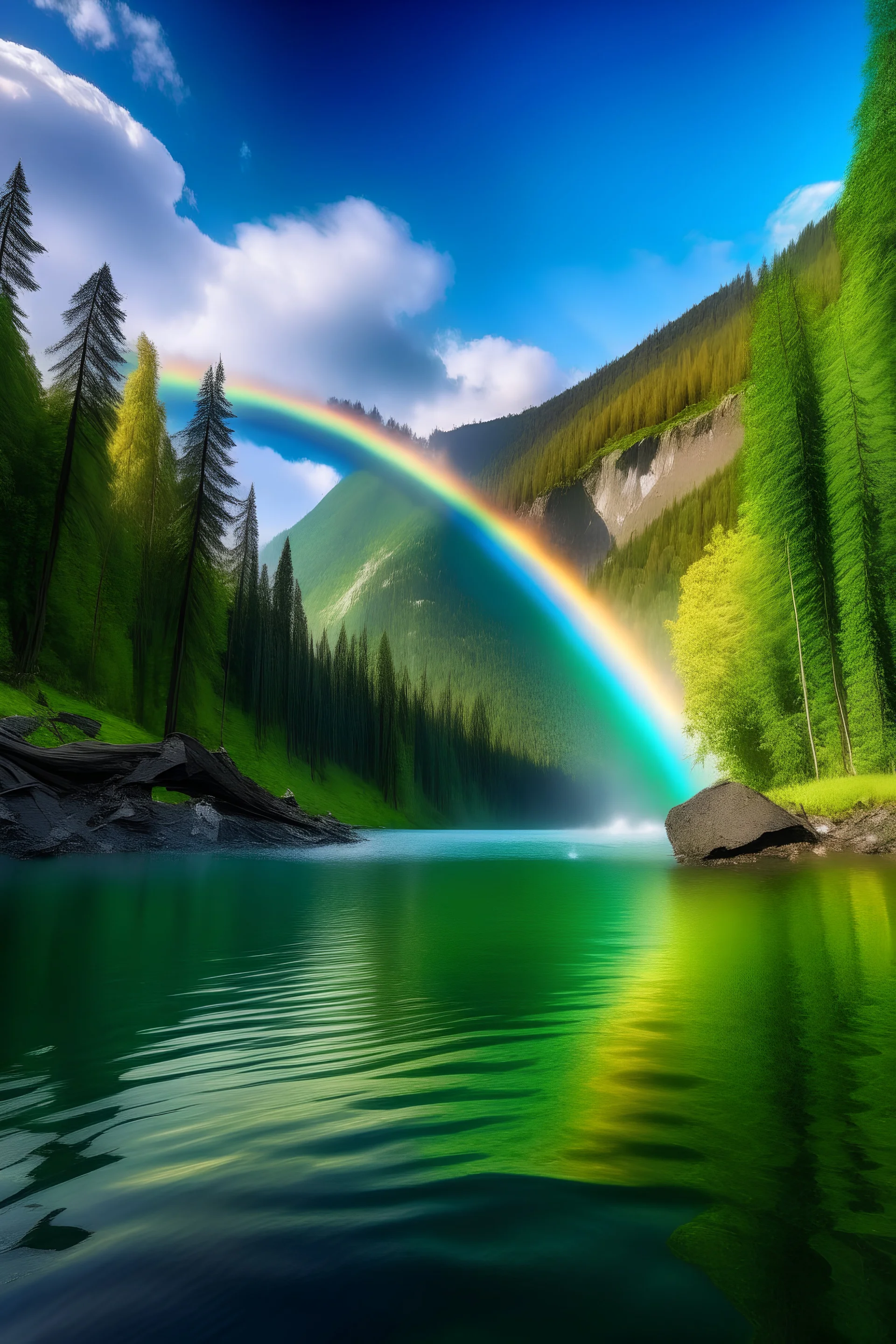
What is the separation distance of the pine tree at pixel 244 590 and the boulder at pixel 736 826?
1664 inches

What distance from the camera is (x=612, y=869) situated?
1678cm

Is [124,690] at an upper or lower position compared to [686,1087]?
upper

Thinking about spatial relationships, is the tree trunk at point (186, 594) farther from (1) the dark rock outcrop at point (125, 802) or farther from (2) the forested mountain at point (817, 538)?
(2) the forested mountain at point (817, 538)

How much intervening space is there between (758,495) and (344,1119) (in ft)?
91.1

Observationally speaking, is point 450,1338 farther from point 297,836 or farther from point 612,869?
point 297,836

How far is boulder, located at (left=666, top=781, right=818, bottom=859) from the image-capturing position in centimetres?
1669

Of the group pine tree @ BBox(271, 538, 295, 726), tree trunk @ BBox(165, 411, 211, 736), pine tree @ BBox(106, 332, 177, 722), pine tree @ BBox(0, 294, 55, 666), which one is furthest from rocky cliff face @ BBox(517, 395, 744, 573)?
pine tree @ BBox(0, 294, 55, 666)

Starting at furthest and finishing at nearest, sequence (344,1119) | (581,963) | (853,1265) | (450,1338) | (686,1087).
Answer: (581,963) < (686,1087) < (344,1119) < (853,1265) < (450,1338)

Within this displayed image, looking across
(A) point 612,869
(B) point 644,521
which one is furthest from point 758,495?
(B) point 644,521

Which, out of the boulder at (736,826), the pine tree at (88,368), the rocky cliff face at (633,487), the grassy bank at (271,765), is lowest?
the boulder at (736,826)

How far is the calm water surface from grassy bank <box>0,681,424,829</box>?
2102 cm

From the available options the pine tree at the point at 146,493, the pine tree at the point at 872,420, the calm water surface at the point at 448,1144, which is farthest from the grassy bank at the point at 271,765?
the pine tree at the point at 872,420

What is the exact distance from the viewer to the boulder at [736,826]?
1669 centimetres

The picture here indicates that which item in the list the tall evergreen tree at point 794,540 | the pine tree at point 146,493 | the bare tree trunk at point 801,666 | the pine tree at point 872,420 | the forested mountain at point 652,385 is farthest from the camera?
the forested mountain at point 652,385
